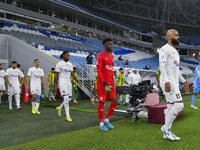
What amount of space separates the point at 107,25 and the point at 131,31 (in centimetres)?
670

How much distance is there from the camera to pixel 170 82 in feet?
10.3

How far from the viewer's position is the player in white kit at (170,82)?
3.06 metres

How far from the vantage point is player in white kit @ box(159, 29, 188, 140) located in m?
3.06

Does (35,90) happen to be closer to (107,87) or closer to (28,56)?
(107,87)

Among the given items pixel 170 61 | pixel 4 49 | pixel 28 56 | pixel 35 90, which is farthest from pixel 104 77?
pixel 4 49

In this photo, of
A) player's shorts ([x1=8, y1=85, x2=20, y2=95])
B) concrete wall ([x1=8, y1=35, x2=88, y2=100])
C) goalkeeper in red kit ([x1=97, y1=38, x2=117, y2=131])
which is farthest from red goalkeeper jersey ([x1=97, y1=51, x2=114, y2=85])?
concrete wall ([x1=8, y1=35, x2=88, y2=100])

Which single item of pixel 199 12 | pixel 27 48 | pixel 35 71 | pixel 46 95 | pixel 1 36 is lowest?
pixel 46 95

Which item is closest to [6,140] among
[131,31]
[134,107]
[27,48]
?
[134,107]

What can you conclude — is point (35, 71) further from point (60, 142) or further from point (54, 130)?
point (60, 142)

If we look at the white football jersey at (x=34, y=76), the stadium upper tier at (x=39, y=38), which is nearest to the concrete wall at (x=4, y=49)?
the stadium upper tier at (x=39, y=38)

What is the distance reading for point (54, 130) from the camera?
4105 mm

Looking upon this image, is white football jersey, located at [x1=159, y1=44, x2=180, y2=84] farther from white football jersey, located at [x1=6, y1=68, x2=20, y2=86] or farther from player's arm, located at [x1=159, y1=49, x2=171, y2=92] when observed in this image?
white football jersey, located at [x1=6, y1=68, x2=20, y2=86]

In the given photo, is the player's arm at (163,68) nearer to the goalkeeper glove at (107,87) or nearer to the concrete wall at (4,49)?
the goalkeeper glove at (107,87)

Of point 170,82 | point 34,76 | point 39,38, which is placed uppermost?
point 39,38
